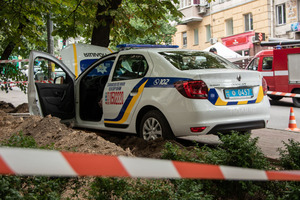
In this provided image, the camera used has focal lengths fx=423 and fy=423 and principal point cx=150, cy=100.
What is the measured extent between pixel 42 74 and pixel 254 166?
1200 cm

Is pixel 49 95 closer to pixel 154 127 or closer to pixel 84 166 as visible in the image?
pixel 154 127

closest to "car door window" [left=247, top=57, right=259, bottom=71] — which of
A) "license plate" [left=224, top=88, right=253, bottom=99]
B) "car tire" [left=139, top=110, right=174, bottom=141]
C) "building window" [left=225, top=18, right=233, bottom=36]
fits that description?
"license plate" [left=224, top=88, right=253, bottom=99]

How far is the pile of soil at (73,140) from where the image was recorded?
4.85 metres

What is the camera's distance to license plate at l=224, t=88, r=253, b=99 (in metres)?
5.85

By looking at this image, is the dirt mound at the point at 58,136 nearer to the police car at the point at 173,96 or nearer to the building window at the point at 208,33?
the police car at the point at 173,96

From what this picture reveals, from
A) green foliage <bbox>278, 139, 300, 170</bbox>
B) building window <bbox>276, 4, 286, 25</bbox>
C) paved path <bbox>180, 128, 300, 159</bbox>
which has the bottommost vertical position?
paved path <bbox>180, 128, 300, 159</bbox>

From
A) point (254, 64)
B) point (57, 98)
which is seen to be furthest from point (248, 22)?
A: point (57, 98)

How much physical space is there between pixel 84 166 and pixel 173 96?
3.99 metres

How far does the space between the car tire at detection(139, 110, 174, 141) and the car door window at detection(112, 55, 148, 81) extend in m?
0.70

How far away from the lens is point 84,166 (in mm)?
1879

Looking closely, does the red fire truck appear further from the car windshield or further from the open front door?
the open front door

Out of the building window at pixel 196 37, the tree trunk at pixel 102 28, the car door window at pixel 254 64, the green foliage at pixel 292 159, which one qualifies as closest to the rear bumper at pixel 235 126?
the green foliage at pixel 292 159

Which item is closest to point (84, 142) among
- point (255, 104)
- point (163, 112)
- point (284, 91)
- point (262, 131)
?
point (163, 112)

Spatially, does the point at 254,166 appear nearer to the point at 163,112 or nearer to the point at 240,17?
the point at 163,112
